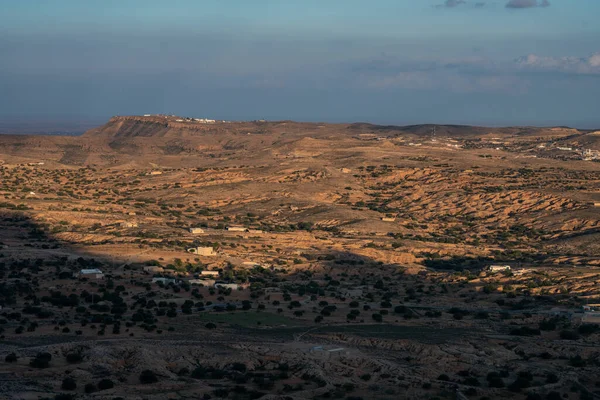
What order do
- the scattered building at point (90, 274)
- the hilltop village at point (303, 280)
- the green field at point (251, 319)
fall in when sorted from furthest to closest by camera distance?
the scattered building at point (90, 274), the green field at point (251, 319), the hilltop village at point (303, 280)

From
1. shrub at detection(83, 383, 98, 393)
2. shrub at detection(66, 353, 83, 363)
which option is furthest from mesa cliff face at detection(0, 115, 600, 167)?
shrub at detection(83, 383, 98, 393)

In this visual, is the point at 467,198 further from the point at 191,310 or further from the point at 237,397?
the point at 237,397

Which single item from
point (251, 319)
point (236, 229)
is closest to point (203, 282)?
point (251, 319)

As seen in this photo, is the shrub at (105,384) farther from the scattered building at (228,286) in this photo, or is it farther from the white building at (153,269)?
the white building at (153,269)

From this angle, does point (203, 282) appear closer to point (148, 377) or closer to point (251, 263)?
point (251, 263)

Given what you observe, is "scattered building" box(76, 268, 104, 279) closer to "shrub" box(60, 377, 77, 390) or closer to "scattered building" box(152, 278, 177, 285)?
"scattered building" box(152, 278, 177, 285)

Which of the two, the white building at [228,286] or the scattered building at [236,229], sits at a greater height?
the white building at [228,286]

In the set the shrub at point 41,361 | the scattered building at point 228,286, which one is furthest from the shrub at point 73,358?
the scattered building at point 228,286

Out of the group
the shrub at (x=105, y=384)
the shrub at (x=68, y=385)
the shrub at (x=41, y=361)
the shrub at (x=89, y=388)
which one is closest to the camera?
the shrub at (x=89, y=388)
